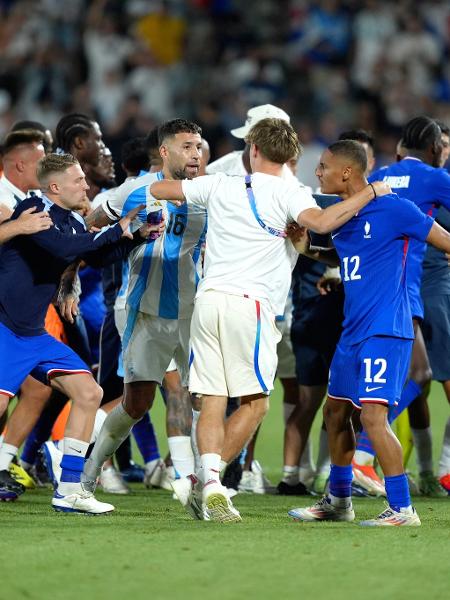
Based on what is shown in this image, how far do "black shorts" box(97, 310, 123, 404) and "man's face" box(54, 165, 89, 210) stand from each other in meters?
1.67

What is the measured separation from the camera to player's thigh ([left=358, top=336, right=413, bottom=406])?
650 centimetres

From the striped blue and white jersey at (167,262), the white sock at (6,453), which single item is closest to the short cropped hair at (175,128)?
the striped blue and white jersey at (167,262)

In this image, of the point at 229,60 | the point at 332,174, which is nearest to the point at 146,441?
the point at 332,174

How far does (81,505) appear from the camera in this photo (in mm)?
7051

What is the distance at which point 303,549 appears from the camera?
18.7ft

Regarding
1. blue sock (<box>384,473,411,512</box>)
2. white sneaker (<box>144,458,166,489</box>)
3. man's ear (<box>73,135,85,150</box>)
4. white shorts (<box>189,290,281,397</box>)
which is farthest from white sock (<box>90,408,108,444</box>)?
blue sock (<box>384,473,411,512</box>)

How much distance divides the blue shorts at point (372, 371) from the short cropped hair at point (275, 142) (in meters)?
1.05

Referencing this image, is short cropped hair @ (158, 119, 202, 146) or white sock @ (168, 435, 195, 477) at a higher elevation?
short cropped hair @ (158, 119, 202, 146)

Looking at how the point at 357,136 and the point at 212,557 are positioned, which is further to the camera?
the point at 357,136

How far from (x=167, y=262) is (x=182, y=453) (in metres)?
1.24

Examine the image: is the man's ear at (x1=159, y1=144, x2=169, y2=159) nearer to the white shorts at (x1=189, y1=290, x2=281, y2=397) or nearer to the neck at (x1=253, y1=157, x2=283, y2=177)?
the neck at (x1=253, y1=157, x2=283, y2=177)

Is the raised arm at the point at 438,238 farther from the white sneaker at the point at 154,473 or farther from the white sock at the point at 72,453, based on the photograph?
the white sneaker at the point at 154,473

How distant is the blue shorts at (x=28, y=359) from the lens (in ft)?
23.4

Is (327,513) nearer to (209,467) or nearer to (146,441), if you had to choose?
(209,467)
